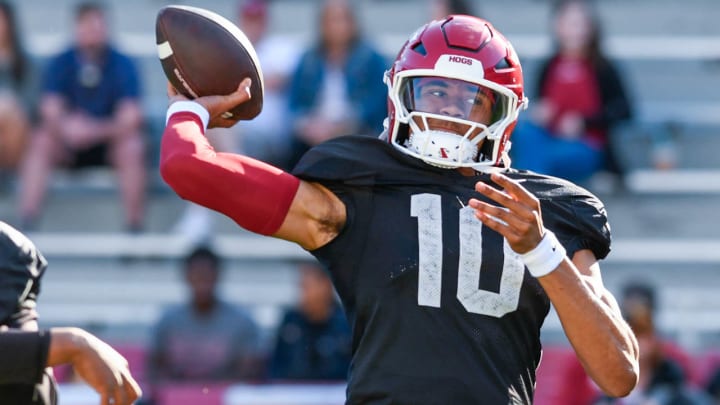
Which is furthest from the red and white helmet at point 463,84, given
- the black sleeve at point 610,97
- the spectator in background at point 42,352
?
the black sleeve at point 610,97

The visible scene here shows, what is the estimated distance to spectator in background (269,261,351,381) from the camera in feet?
21.3

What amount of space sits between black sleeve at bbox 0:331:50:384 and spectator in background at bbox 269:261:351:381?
134 inches

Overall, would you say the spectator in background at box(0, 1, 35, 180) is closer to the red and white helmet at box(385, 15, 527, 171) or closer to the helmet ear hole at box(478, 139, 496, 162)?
the red and white helmet at box(385, 15, 527, 171)

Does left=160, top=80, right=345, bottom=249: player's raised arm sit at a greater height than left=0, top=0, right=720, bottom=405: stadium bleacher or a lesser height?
greater

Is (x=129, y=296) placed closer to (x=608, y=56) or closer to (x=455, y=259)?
(x=608, y=56)

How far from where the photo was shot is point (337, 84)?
748cm

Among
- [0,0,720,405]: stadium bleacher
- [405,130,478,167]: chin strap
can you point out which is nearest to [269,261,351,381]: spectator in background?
[0,0,720,405]: stadium bleacher

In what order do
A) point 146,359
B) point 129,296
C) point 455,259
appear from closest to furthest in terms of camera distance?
point 455,259 < point 146,359 < point 129,296

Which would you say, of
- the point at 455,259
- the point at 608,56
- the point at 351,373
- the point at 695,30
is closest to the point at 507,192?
the point at 455,259

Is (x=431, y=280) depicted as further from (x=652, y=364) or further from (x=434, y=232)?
(x=652, y=364)

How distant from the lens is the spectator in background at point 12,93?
7.67 metres

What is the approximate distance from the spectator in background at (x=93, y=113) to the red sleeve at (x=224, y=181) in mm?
4520

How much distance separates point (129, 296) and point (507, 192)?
197 inches

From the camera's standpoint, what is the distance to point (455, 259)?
3197 mm
